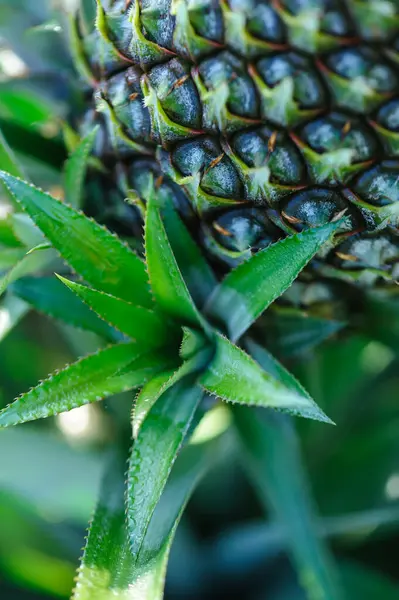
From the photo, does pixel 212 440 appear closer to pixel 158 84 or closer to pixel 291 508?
pixel 291 508

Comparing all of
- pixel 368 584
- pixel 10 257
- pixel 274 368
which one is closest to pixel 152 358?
pixel 274 368

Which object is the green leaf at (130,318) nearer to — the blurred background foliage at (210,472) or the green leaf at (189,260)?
the green leaf at (189,260)

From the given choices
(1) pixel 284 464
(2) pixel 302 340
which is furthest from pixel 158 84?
(1) pixel 284 464

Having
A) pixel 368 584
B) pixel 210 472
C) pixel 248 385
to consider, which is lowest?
pixel 368 584

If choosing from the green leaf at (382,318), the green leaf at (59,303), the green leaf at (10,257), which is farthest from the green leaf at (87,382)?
the green leaf at (382,318)

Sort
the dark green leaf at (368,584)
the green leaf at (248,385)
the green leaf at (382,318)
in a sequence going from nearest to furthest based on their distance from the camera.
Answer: the green leaf at (248,385) → the green leaf at (382,318) → the dark green leaf at (368,584)

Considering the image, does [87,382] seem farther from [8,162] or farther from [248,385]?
[8,162]
